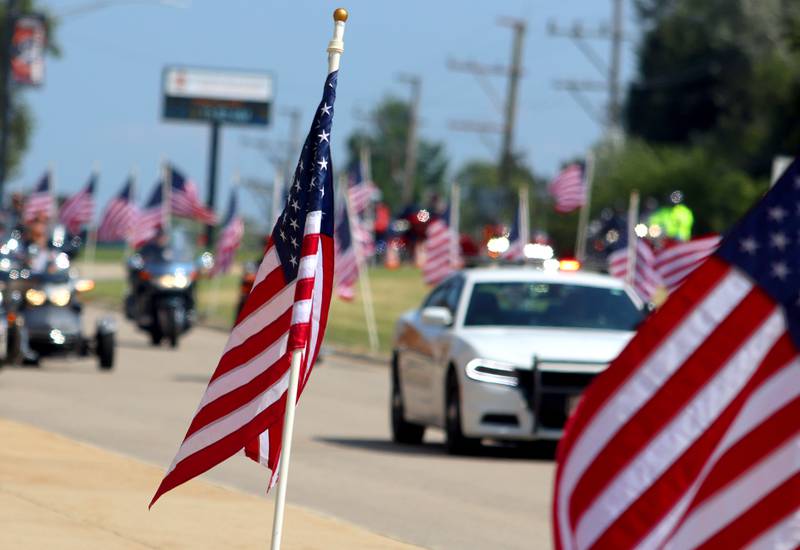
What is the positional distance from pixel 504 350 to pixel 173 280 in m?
14.5

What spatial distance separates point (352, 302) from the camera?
46.6 metres

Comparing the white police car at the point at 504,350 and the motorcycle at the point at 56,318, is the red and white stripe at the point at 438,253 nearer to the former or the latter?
the motorcycle at the point at 56,318

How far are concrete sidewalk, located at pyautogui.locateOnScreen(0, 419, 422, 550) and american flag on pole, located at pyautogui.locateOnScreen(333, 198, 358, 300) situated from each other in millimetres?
18278

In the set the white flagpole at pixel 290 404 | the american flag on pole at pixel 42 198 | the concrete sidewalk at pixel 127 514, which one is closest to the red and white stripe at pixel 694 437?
the white flagpole at pixel 290 404

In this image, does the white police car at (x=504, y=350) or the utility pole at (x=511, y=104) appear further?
the utility pole at (x=511, y=104)

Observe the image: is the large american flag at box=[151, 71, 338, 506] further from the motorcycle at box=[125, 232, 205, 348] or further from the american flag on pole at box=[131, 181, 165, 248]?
the american flag on pole at box=[131, 181, 165, 248]

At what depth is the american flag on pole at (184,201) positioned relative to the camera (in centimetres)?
4532

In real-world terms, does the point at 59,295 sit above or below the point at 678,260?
below

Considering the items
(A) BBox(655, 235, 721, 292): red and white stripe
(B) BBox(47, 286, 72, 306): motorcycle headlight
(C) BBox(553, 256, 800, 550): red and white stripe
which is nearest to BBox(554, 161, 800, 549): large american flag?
(C) BBox(553, 256, 800, 550): red and white stripe

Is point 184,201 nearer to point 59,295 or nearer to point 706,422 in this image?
point 59,295

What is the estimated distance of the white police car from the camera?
16.2 metres

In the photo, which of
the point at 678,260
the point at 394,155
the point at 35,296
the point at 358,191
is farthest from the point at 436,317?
the point at 394,155

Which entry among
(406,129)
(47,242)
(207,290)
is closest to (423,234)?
(207,290)

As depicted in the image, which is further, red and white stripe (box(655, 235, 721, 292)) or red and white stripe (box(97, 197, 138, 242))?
red and white stripe (box(97, 197, 138, 242))
